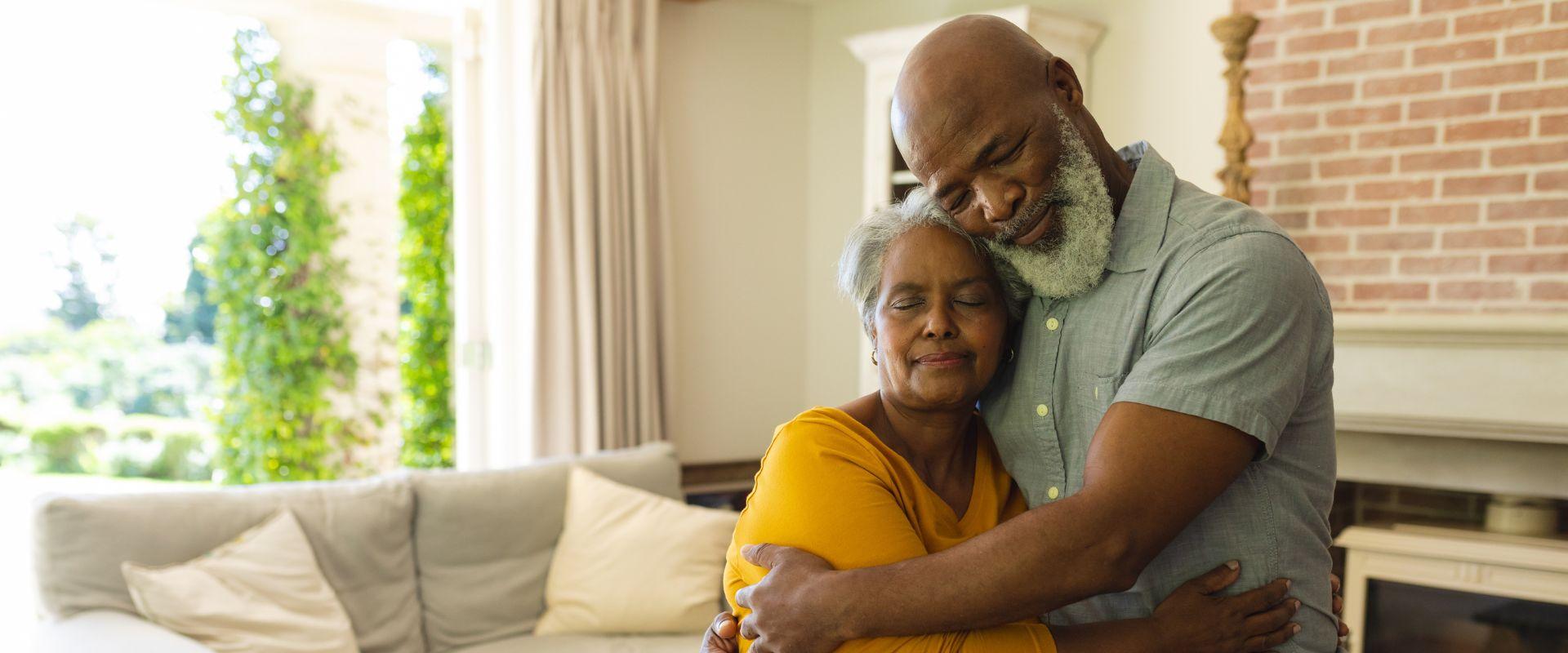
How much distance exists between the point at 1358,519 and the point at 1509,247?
0.96m

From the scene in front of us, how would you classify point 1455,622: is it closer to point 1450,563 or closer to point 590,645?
point 1450,563

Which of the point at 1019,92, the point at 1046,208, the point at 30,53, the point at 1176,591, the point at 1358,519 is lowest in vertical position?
the point at 1358,519

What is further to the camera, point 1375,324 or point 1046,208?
point 1375,324

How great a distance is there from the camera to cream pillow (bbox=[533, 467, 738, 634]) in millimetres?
3232

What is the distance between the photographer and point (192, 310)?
3.83 meters

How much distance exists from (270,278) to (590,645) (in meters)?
1.73

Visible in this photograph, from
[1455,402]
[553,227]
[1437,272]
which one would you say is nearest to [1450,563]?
[1455,402]

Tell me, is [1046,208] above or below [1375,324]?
above

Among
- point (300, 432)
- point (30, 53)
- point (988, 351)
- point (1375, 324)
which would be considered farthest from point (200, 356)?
point (1375, 324)

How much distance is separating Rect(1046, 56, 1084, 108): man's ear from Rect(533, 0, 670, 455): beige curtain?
296 centimetres

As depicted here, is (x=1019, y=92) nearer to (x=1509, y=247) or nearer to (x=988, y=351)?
(x=988, y=351)

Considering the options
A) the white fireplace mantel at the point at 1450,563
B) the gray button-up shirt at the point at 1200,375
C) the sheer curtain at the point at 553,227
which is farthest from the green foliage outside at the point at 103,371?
the white fireplace mantel at the point at 1450,563

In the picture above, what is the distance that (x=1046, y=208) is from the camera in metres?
1.26

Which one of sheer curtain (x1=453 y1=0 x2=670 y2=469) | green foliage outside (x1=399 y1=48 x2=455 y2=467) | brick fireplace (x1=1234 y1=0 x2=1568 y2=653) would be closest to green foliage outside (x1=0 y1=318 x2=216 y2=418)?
green foliage outside (x1=399 y1=48 x2=455 y2=467)
